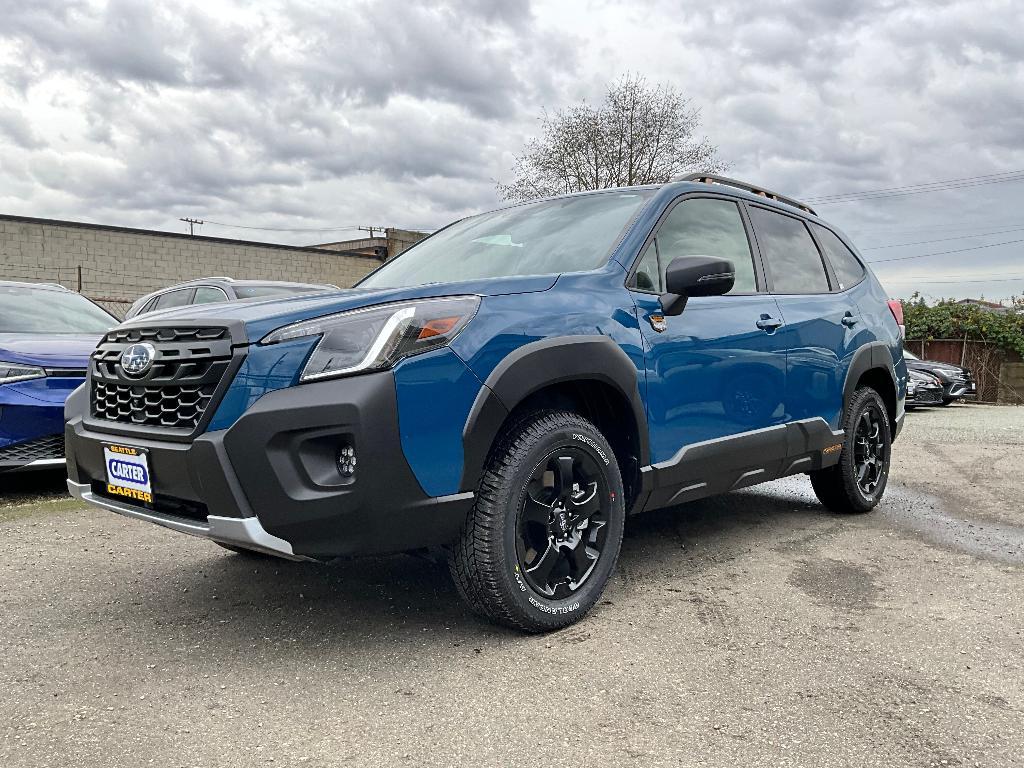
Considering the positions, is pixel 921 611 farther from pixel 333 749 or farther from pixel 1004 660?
pixel 333 749

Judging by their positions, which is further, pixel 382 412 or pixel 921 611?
pixel 921 611

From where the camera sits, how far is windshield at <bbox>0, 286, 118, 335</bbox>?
6.12 metres

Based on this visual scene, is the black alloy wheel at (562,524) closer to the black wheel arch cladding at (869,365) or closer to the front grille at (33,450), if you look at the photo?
the black wheel arch cladding at (869,365)

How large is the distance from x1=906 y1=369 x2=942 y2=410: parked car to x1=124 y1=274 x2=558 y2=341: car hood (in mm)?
14903

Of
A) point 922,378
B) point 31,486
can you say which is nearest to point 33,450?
point 31,486

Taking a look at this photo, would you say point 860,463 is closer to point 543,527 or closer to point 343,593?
point 543,527

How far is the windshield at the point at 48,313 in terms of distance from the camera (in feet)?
20.1

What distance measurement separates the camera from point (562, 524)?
125 inches

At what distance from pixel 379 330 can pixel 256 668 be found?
117 centimetres

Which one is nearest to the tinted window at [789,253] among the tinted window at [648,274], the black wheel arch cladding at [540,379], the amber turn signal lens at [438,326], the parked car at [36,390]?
the tinted window at [648,274]

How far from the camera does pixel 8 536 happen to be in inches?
179

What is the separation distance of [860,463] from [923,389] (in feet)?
41.2

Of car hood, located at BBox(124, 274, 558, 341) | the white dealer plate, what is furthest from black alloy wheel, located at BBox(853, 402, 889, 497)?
the white dealer plate

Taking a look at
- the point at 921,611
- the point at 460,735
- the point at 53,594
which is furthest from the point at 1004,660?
the point at 53,594
